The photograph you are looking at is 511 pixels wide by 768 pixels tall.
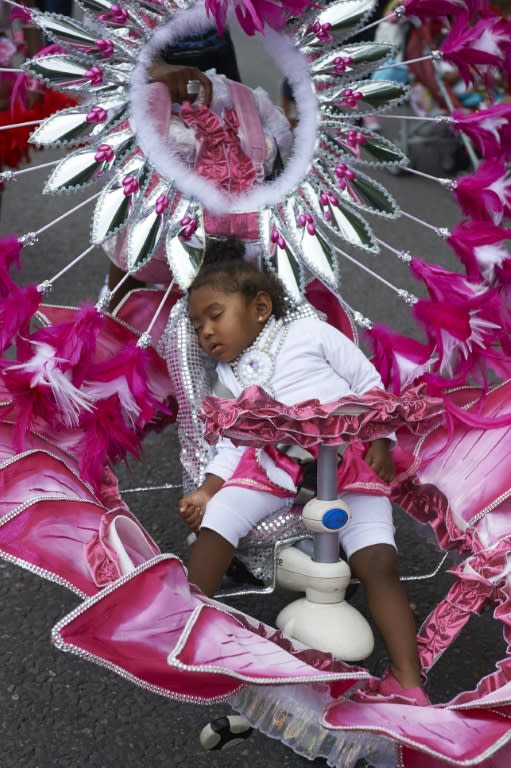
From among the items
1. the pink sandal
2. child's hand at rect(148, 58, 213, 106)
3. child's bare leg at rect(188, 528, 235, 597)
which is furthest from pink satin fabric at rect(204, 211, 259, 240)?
the pink sandal

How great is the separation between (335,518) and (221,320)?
47 cm

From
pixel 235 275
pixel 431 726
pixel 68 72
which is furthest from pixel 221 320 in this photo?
pixel 431 726

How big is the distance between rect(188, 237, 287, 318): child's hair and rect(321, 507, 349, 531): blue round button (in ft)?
1.62

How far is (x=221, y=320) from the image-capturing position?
2037mm

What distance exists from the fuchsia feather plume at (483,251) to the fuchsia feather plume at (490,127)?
0.14 m

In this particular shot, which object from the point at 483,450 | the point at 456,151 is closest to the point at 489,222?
the point at 483,450

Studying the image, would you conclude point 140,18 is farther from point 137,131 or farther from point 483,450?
point 483,450

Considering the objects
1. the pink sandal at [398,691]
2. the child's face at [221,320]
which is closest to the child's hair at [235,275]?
the child's face at [221,320]

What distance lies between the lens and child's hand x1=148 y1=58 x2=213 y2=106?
201cm

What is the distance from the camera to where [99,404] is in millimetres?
2000

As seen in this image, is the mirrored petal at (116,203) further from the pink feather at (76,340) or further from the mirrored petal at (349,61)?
the mirrored petal at (349,61)

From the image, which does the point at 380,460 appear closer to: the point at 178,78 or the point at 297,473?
the point at 297,473

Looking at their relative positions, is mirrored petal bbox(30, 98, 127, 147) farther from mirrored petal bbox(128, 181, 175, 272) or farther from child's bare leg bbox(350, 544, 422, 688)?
child's bare leg bbox(350, 544, 422, 688)

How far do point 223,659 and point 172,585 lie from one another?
17 cm
